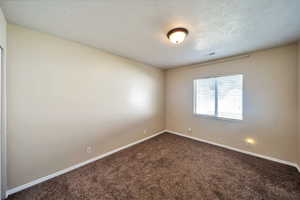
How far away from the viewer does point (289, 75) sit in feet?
7.07

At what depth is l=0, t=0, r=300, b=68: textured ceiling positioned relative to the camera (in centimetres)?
125

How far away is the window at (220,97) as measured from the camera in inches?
108

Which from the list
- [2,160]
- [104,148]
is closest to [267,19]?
[104,148]

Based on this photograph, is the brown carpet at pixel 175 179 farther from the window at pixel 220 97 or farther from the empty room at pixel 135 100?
the window at pixel 220 97

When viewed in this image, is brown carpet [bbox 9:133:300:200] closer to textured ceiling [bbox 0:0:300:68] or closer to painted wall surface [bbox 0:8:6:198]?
painted wall surface [bbox 0:8:6:198]

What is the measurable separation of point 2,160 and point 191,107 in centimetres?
390

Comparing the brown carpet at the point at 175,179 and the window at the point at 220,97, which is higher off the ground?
the window at the point at 220,97

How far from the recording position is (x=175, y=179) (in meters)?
1.83

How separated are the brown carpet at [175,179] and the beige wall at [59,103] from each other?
37 centimetres

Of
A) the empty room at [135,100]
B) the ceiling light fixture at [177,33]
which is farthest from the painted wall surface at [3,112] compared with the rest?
the ceiling light fixture at [177,33]

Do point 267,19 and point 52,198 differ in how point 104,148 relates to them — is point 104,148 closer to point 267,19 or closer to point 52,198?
point 52,198

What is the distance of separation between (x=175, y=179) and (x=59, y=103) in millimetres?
2353

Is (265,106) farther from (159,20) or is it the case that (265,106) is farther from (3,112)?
(3,112)

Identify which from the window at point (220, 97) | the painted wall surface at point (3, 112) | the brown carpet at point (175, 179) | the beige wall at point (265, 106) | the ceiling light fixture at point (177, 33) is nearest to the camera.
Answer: the painted wall surface at point (3, 112)
